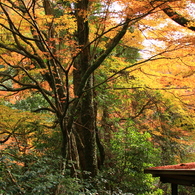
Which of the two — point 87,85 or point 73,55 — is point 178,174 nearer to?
point 73,55

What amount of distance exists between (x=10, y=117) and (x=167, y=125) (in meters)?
5.61

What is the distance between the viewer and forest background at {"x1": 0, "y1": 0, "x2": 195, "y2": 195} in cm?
337

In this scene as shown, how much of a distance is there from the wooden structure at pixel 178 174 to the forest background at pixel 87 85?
0.93m

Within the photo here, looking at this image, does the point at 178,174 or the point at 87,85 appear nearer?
the point at 178,174

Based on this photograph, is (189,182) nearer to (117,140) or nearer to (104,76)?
(117,140)

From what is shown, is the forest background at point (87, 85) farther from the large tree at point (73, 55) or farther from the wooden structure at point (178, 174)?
the wooden structure at point (178, 174)

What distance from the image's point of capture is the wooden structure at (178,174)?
2.87 m

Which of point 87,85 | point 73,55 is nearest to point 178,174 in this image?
point 73,55

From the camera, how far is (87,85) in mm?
5207

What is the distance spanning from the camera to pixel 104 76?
7117 mm

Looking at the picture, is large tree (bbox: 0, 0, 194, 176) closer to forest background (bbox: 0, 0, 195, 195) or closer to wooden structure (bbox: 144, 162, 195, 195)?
forest background (bbox: 0, 0, 195, 195)

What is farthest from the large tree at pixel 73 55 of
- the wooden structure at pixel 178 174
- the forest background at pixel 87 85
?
the wooden structure at pixel 178 174

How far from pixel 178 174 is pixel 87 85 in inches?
114

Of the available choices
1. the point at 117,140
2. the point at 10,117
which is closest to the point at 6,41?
the point at 10,117
